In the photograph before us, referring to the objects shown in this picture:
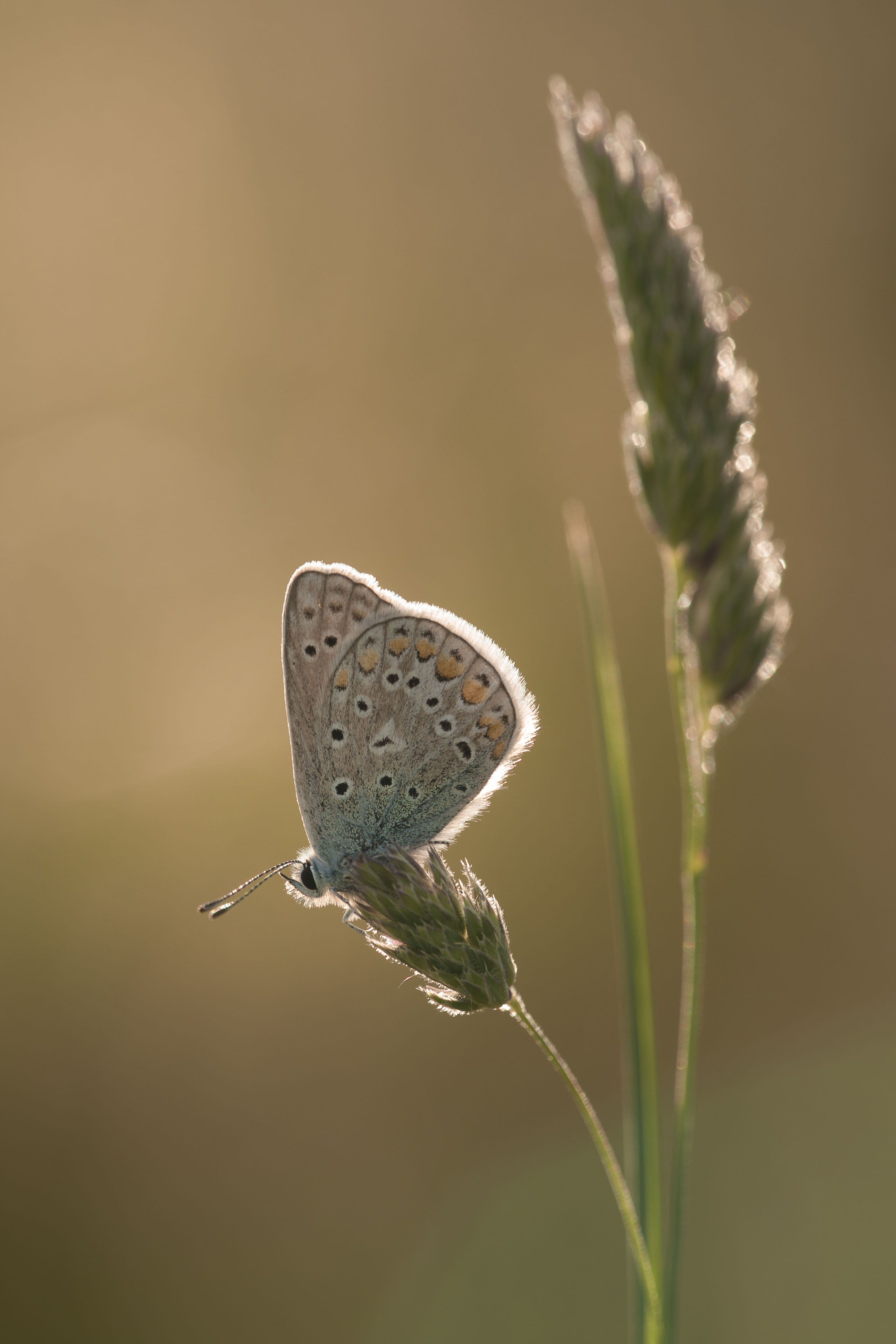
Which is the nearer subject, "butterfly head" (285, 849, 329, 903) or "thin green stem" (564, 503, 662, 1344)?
"thin green stem" (564, 503, 662, 1344)

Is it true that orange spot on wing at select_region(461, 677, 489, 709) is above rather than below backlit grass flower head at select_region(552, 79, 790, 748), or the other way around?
below

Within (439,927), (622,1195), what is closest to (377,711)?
(439,927)

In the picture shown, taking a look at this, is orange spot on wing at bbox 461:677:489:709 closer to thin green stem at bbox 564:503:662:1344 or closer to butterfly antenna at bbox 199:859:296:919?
thin green stem at bbox 564:503:662:1344

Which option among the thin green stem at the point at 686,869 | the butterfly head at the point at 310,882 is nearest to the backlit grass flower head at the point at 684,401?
the thin green stem at the point at 686,869

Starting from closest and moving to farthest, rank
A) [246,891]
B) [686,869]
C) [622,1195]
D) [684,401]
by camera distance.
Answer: [622,1195]
[686,869]
[684,401]
[246,891]

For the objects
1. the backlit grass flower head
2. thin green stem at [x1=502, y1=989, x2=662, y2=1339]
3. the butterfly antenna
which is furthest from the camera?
the butterfly antenna

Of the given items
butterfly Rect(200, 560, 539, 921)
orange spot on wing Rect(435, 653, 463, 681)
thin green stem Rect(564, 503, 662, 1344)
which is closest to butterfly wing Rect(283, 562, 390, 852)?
butterfly Rect(200, 560, 539, 921)

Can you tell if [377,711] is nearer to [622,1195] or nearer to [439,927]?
[439,927]
